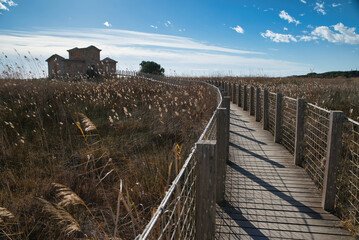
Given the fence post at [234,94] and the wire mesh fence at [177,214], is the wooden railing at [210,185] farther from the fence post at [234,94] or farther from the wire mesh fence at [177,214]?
the fence post at [234,94]

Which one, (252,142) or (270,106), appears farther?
(270,106)

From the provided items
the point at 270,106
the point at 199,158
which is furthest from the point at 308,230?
the point at 270,106

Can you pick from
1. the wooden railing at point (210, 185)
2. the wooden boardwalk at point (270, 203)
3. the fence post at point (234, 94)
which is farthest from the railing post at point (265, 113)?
the fence post at point (234, 94)

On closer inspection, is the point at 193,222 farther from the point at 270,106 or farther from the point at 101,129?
the point at 101,129

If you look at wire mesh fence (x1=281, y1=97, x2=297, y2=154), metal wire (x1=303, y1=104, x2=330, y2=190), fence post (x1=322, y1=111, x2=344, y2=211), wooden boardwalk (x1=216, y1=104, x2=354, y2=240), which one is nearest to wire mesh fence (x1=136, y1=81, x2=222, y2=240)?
wooden boardwalk (x1=216, y1=104, x2=354, y2=240)

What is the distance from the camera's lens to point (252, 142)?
22.8ft

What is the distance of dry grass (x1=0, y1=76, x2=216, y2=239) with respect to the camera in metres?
3.89

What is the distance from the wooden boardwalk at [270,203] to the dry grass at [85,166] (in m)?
0.96

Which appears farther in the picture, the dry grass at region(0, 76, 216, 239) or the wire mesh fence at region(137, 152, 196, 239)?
the dry grass at region(0, 76, 216, 239)

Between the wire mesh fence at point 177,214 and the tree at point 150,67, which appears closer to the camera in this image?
the wire mesh fence at point 177,214

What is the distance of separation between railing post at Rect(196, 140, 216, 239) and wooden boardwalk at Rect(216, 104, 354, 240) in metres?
0.60

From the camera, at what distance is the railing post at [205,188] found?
2492mm

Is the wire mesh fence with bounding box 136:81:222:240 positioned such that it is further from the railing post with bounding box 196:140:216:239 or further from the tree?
the tree

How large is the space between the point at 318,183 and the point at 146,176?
2.79 meters
